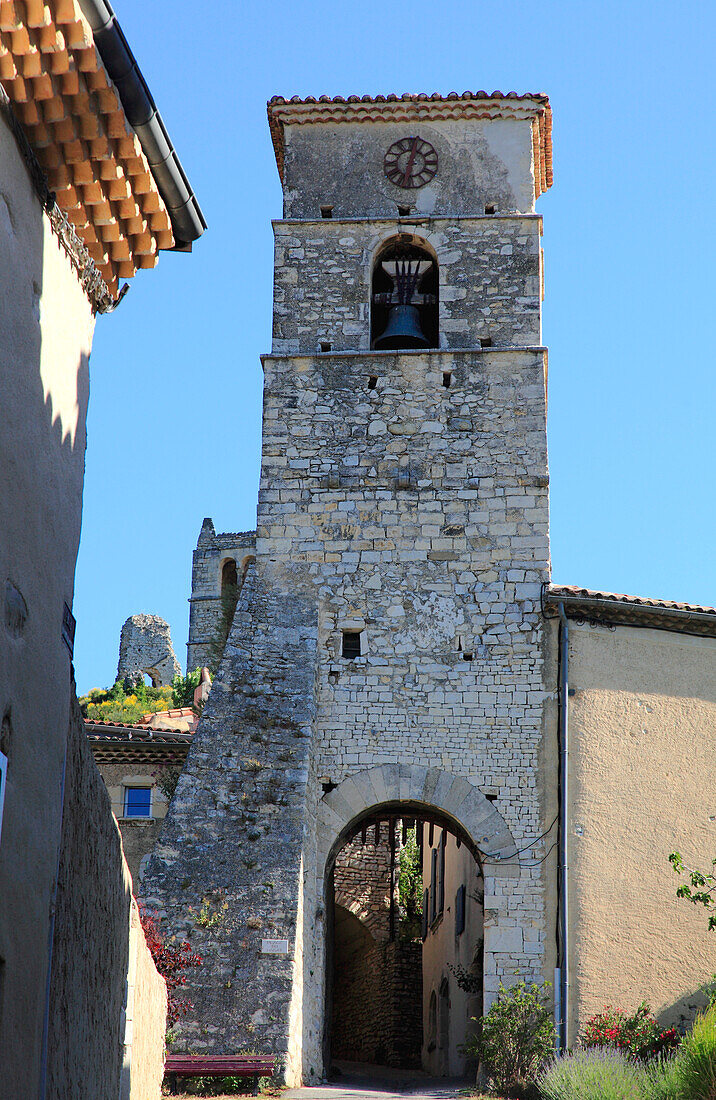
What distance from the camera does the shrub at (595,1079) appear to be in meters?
10.6

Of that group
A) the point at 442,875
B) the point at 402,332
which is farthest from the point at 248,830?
the point at 442,875

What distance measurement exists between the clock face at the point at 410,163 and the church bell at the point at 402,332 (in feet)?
5.70

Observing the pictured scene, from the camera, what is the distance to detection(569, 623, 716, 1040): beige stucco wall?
13.7 m

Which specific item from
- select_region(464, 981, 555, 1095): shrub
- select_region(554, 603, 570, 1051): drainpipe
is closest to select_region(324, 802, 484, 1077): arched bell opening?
select_region(554, 603, 570, 1051): drainpipe

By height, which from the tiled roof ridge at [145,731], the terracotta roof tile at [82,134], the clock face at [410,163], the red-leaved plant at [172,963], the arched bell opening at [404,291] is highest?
the clock face at [410,163]

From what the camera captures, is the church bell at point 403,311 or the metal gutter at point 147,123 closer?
the metal gutter at point 147,123

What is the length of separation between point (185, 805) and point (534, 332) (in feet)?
23.1

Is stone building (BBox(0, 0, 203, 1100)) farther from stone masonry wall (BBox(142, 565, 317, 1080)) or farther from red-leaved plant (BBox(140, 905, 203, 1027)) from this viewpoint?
stone masonry wall (BBox(142, 565, 317, 1080))

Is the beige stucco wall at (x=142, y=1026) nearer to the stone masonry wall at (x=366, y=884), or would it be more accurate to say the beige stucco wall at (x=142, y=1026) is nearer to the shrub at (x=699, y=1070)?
the shrub at (x=699, y=1070)

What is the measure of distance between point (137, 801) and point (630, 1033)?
748 cm

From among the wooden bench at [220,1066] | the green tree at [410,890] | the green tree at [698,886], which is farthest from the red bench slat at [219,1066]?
the green tree at [410,890]

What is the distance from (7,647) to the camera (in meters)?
5.26

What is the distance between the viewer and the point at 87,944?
6703 mm

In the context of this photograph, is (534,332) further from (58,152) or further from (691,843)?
(58,152)
